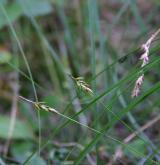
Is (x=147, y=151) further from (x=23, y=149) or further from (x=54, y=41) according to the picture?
(x=54, y=41)

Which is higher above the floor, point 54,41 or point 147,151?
point 54,41

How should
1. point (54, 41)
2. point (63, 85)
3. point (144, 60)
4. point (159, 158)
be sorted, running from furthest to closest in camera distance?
point (54, 41) → point (63, 85) → point (159, 158) → point (144, 60)

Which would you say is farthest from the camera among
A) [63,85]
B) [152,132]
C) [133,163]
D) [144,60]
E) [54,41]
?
[54,41]

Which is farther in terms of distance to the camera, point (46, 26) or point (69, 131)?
point (46, 26)

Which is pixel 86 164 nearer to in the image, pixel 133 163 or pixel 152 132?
pixel 133 163

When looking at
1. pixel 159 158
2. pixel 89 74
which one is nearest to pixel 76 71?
pixel 89 74

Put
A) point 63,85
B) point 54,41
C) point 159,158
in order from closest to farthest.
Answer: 1. point 159,158
2. point 63,85
3. point 54,41

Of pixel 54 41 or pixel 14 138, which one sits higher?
pixel 54 41

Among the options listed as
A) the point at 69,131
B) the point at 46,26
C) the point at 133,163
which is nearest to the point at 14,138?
the point at 69,131

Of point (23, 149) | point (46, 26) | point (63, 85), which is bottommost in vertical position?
point (23, 149)
